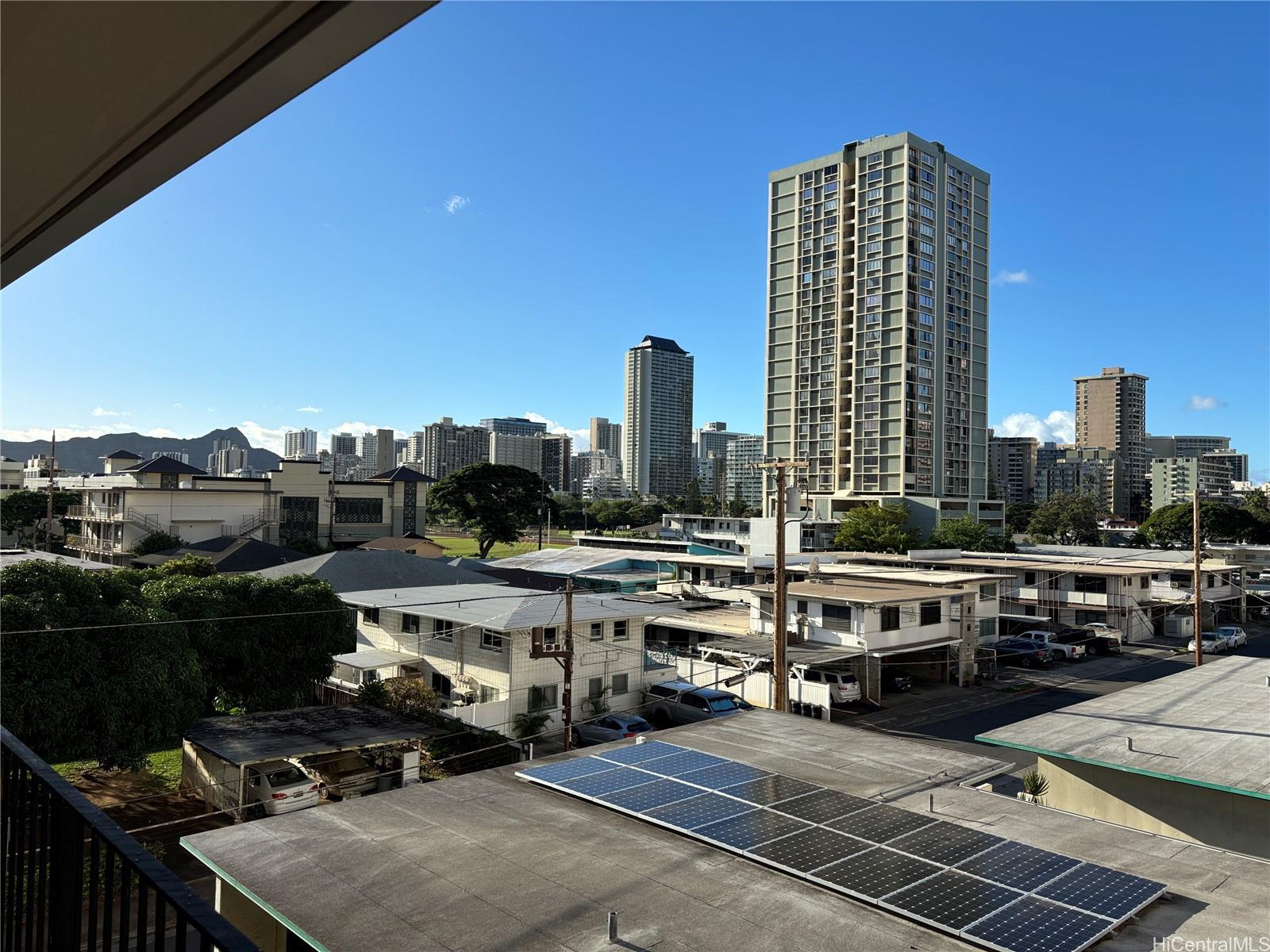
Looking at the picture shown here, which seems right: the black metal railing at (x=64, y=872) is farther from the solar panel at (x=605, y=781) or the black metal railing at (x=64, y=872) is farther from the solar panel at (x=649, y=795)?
the solar panel at (x=605, y=781)

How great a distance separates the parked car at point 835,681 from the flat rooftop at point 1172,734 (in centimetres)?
725

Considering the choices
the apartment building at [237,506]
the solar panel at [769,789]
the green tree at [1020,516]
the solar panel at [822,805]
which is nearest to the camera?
the solar panel at [822,805]

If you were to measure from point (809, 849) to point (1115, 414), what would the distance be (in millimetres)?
169406

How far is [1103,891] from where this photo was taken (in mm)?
5484

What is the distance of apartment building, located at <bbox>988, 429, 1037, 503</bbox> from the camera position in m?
130

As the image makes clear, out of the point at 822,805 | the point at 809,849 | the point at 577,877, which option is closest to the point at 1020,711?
the point at 822,805

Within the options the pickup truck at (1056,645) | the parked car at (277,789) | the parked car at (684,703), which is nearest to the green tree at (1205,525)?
the pickup truck at (1056,645)

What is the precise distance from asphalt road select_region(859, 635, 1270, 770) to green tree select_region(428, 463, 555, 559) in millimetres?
31263

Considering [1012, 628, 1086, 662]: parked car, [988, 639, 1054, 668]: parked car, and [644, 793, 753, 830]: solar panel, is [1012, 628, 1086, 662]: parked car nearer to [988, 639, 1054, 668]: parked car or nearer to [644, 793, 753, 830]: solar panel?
[988, 639, 1054, 668]: parked car

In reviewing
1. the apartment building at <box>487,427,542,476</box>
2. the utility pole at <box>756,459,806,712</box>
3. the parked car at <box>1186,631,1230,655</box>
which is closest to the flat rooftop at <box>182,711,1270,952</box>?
the utility pole at <box>756,459,806,712</box>

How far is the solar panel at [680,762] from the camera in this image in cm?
834

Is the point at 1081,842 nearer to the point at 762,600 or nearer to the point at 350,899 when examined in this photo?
the point at 350,899

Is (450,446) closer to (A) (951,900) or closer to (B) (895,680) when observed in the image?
(B) (895,680)

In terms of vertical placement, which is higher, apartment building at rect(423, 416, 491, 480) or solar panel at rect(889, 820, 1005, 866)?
apartment building at rect(423, 416, 491, 480)
